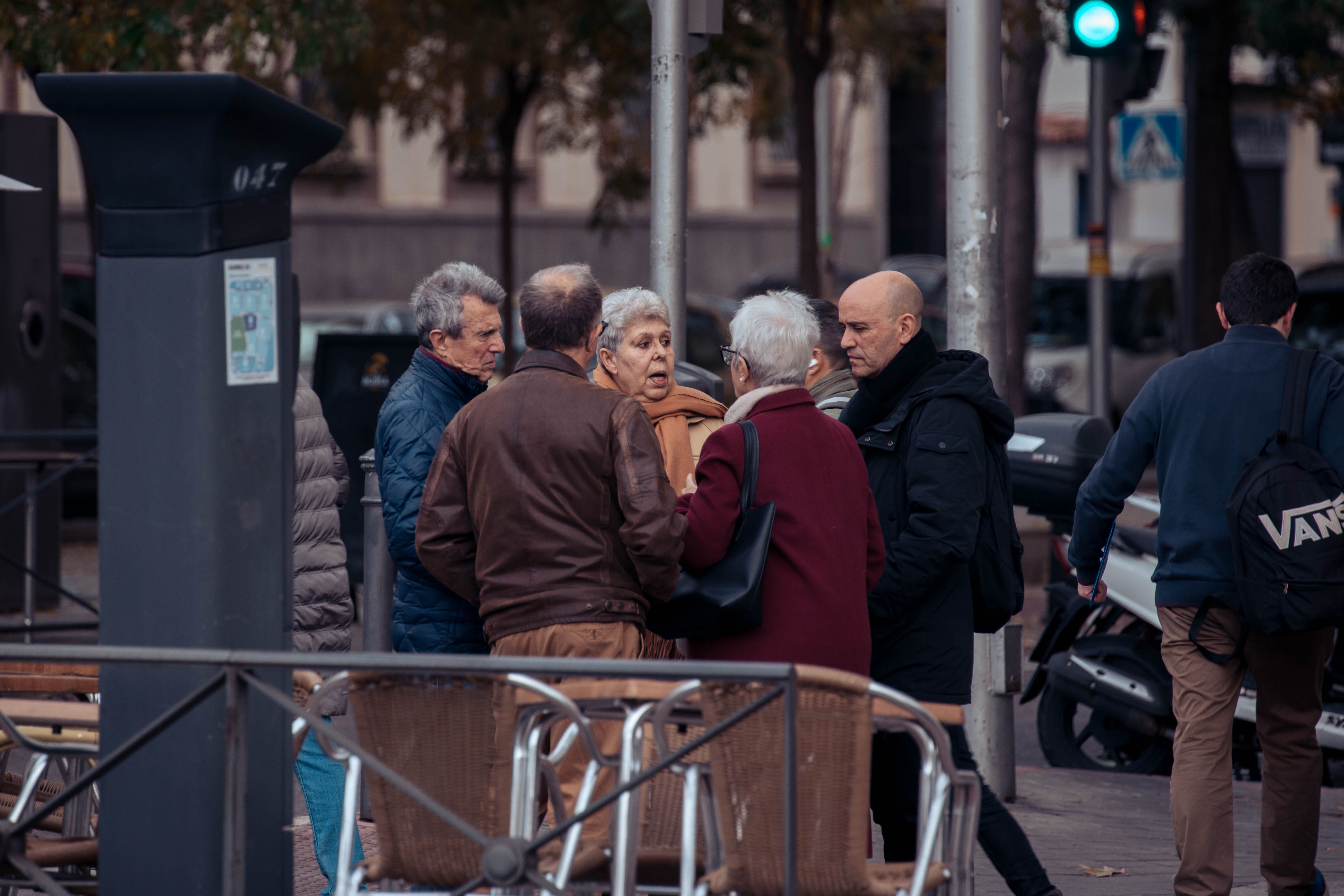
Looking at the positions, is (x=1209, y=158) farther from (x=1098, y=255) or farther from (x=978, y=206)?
(x=978, y=206)

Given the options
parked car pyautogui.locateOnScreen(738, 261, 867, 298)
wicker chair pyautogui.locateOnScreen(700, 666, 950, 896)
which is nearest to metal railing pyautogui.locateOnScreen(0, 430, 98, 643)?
wicker chair pyautogui.locateOnScreen(700, 666, 950, 896)

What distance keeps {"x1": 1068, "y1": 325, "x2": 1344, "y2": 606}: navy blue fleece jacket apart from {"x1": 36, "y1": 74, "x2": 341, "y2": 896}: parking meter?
2.33 metres

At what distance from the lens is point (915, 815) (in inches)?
176

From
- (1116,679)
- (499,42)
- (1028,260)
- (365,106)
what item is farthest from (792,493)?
(365,106)

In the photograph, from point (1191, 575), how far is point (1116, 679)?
74.7 inches

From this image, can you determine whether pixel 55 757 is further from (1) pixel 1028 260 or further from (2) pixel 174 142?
(1) pixel 1028 260

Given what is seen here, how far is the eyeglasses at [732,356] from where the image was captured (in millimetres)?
4309

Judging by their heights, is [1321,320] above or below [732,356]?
above

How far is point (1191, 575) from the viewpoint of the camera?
4.73 m

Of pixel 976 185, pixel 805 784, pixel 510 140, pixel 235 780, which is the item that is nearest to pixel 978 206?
pixel 976 185

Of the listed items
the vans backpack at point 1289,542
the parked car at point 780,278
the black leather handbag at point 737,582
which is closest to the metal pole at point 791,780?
the black leather handbag at point 737,582

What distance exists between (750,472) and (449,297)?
111 cm

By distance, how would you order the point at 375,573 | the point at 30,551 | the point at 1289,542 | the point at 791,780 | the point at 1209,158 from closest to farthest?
the point at 791,780
the point at 1289,542
the point at 375,573
the point at 30,551
the point at 1209,158

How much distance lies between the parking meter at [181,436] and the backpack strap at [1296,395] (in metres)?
2.60
